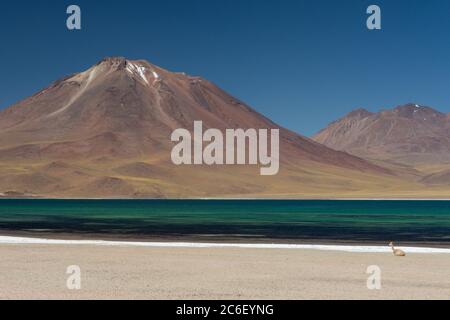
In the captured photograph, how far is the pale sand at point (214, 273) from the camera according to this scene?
63.7ft

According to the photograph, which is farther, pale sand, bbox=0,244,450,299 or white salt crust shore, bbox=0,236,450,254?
white salt crust shore, bbox=0,236,450,254

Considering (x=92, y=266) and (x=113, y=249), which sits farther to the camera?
(x=113, y=249)

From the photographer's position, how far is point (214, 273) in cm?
2442

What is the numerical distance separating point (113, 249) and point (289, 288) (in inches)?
607

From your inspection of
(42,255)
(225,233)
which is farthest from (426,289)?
(225,233)

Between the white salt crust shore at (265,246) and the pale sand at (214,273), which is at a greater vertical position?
the white salt crust shore at (265,246)

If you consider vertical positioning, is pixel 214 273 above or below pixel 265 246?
below

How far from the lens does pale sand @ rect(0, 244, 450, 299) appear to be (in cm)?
1941

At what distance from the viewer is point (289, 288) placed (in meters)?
20.6

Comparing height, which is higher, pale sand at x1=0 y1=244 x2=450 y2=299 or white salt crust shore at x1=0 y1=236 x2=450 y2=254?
white salt crust shore at x1=0 y1=236 x2=450 y2=254

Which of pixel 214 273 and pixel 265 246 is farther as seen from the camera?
pixel 265 246
